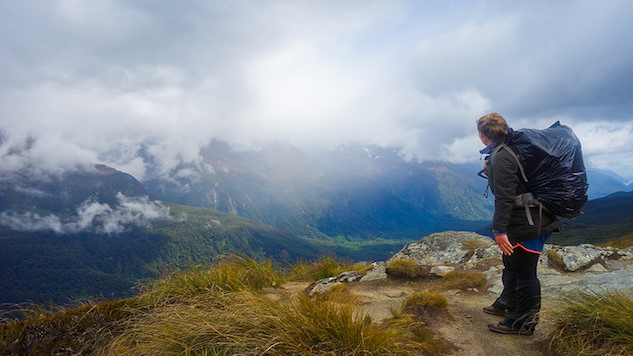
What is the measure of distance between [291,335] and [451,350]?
7.52 feet

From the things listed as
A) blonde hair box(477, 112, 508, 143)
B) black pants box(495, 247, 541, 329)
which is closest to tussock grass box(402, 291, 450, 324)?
black pants box(495, 247, 541, 329)

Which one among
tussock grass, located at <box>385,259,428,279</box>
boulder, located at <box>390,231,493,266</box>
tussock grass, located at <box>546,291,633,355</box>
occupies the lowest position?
boulder, located at <box>390,231,493,266</box>

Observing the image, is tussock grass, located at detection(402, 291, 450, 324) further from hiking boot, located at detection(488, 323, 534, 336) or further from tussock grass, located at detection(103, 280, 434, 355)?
tussock grass, located at detection(103, 280, 434, 355)

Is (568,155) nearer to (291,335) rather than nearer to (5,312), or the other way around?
(291,335)

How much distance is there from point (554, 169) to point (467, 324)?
2.84 metres

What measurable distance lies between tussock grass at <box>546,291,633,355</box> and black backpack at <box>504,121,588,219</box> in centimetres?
113

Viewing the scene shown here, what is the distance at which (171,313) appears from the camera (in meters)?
4.55

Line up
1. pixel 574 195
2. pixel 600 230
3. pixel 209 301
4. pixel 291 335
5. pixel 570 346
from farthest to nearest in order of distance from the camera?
pixel 600 230 < pixel 209 301 < pixel 574 195 < pixel 570 346 < pixel 291 335

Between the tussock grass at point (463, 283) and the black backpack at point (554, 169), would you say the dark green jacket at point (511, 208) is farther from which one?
the tussock grass at point (463, 283)

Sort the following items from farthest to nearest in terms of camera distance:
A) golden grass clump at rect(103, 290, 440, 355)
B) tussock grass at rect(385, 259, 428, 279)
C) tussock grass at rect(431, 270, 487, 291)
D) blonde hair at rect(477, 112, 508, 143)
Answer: tussock grass at rect(385, 259, 428, 279) < tussock grass at rect(431, 270, 487, 291) < blonde hair at rect(477, 112, 508, 143) < golden grass clump at rect(103, 290, 440, 355)

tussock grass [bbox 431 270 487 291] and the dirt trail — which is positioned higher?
the dirt trail

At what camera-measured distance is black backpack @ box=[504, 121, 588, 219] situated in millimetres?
3842

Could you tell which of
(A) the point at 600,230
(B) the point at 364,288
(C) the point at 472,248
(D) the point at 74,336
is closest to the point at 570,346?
(B) the point at 364,288

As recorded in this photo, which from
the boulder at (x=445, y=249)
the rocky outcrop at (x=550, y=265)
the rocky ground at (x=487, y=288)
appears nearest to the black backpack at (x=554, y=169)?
the rocky ground at (x=487, y=288)
